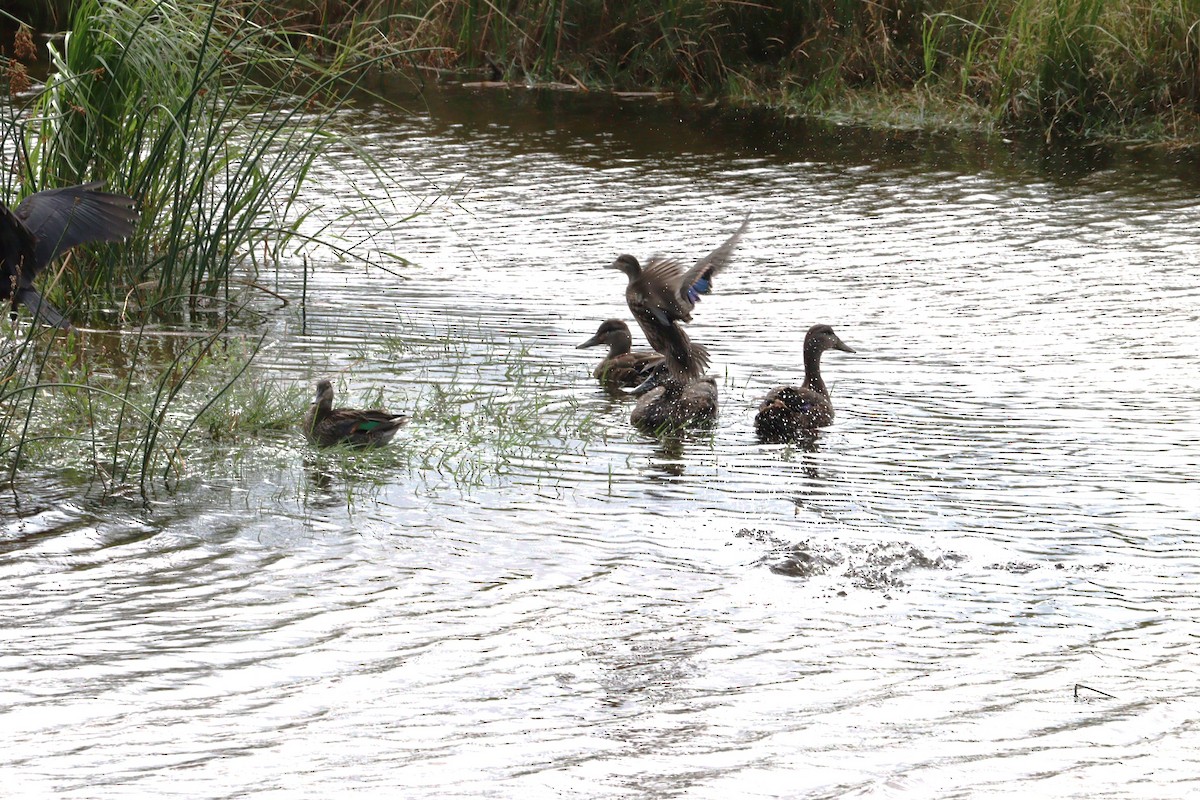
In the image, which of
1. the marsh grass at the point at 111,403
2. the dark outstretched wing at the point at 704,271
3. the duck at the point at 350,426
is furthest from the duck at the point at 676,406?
the marsh grass at the point at 111,403

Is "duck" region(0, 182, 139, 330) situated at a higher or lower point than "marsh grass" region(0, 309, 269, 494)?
higher

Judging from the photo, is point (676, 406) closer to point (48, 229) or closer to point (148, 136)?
point (48, 229)

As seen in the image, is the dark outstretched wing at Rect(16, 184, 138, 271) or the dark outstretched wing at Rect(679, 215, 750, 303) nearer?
the dark outstretched wing at Rect(16, 184, 138, 271)

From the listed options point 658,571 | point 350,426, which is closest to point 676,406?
point 350,426

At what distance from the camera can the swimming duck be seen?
7.73 meters

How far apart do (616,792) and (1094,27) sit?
476 inches

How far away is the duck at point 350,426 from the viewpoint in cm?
623

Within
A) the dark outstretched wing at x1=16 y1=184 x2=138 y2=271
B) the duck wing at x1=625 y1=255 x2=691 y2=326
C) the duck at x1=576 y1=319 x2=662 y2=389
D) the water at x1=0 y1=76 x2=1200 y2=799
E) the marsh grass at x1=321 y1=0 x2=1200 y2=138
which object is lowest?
the water at x1=0 y1=76 x2=1200 y2=799

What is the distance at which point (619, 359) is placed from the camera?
7.95 metres

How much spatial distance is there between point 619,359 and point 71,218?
2854mm

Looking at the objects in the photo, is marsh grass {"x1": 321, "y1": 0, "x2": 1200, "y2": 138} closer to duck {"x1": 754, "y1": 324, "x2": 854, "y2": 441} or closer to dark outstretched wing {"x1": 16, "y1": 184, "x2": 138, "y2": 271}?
duck {"x1": 754, "y1": 324, "x2": 854, "y2": 441}

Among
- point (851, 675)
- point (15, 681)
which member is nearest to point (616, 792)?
point (851, 675)

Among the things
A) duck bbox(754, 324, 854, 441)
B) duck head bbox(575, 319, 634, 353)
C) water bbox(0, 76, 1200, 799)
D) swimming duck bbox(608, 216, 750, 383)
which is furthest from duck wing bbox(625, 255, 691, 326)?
duck bbox(754, 324, 854, 441)

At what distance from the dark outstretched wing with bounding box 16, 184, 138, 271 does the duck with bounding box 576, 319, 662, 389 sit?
2.51 meters
